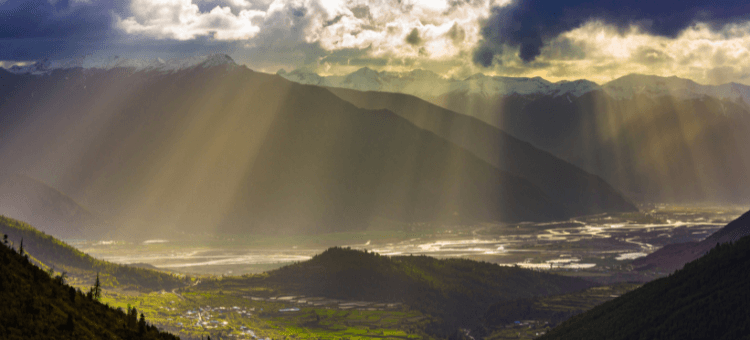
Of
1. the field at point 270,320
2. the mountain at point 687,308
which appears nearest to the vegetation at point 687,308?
the mountain at point 687,308

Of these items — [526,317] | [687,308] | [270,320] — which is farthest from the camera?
[526,317]

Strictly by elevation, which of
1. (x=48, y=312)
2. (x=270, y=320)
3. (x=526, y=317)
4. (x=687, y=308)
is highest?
(x=48, y=312)

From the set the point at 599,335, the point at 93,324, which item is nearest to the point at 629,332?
the point at 599,335

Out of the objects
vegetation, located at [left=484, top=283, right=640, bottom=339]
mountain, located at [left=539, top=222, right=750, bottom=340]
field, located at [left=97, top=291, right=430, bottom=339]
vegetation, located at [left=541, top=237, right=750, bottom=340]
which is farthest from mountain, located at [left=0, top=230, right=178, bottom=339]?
vegetation, located at [left=484, top=283, right=640, bottom=339]

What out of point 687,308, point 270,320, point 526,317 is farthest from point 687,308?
point 270,320

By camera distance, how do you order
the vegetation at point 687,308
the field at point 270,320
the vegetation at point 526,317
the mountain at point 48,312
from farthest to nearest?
the vegetation at point 526,317 < the field at point 270,320 < the vegetation at point 687,308 < the mountain at point 48,312

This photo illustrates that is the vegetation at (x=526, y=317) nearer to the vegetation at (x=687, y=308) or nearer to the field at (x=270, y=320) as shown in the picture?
the field at (x=270, y=320)

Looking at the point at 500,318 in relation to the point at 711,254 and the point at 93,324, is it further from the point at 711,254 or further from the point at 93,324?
the point at 93,324

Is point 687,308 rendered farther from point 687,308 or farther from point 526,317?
point 526,317

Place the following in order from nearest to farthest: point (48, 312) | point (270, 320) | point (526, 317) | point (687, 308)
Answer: point (48, 312) → point (687, 308) → point (270, 320) → point (526, 317)
